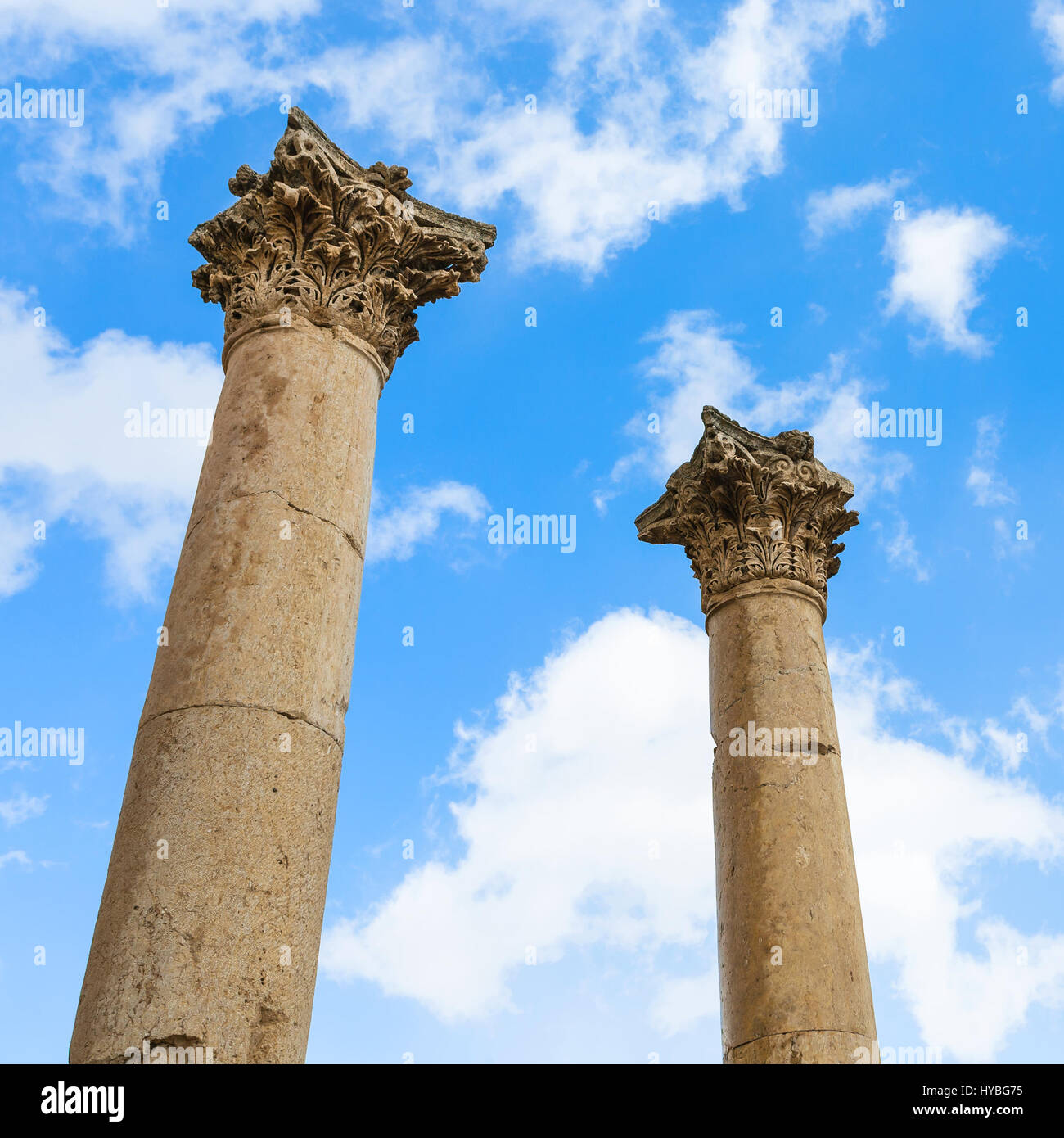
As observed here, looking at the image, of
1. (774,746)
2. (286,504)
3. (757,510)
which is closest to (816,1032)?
(774,746)

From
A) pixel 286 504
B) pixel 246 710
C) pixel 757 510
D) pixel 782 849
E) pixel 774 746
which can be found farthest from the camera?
pixel 757 510

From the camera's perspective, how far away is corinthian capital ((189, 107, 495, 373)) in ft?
39.0

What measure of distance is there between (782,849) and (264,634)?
790cm

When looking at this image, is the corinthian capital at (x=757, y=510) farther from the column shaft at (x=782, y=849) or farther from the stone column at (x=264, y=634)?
the stone column at (x=264, y=634)

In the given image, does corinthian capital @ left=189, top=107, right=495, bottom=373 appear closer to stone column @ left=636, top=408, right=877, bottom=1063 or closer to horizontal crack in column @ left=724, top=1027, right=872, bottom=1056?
stone column @ left=636, top=408, right=877, bottom=1063

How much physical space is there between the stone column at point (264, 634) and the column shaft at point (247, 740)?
16 millimetres

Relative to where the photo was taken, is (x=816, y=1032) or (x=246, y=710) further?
(x=816, y=1032)

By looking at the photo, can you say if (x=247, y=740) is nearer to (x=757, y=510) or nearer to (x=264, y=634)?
(x=264, y=634)

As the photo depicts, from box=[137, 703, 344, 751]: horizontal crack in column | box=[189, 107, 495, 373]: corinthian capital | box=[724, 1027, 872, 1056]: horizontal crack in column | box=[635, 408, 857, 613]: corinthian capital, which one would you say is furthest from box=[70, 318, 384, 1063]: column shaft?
box=[635, 408, 857, 613]: corinthian capital

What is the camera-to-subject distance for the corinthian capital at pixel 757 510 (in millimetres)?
17266

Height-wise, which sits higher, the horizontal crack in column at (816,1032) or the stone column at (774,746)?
the stone column at (774,746)

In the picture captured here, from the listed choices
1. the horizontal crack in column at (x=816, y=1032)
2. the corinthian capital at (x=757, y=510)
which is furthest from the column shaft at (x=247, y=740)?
the corinthian capital at (x=757, y=510)

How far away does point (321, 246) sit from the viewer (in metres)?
12.0
